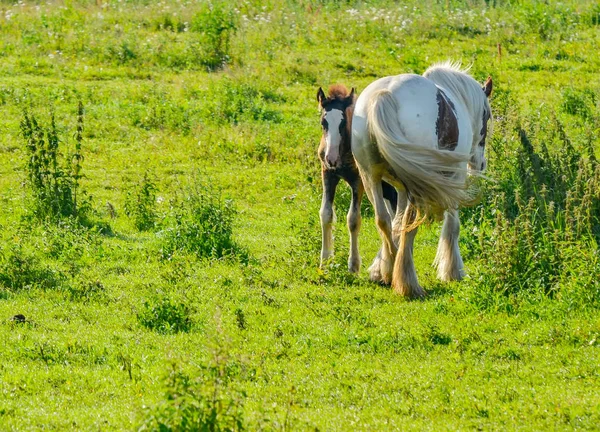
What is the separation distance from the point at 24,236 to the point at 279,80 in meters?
8.47

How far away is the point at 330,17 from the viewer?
23453 mm

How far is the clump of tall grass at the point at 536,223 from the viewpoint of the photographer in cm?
964

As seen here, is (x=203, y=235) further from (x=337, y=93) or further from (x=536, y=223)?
(x=536, y=223)

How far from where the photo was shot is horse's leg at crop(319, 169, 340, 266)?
10977mm

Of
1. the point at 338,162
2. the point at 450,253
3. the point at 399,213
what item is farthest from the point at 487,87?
the point at 338,162

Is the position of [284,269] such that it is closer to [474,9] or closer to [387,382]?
[387,382]

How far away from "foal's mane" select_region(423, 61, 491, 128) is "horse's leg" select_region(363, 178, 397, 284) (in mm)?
1623

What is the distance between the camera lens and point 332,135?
10.4 metres

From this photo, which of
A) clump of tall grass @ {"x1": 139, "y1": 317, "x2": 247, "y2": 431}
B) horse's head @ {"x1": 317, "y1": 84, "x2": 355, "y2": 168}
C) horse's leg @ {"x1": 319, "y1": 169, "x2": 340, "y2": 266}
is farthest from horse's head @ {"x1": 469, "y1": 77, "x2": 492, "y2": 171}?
clump of tall grass @ {"x1": 139, "y1": 317, "x2": 247, "y2": 431}

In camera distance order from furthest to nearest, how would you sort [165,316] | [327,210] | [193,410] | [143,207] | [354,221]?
[143,207]
[327,210]
[354,221]
[165,316]
[193,410]

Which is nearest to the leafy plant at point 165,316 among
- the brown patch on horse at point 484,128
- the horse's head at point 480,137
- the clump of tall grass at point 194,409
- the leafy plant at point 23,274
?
the leafy plant at point 23,274

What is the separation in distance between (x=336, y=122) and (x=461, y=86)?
1.68 metres

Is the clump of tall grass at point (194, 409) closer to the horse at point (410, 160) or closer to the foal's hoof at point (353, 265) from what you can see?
the horse at point (410, 160)

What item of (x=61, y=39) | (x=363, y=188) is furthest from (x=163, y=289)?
(x=61, y=39)
